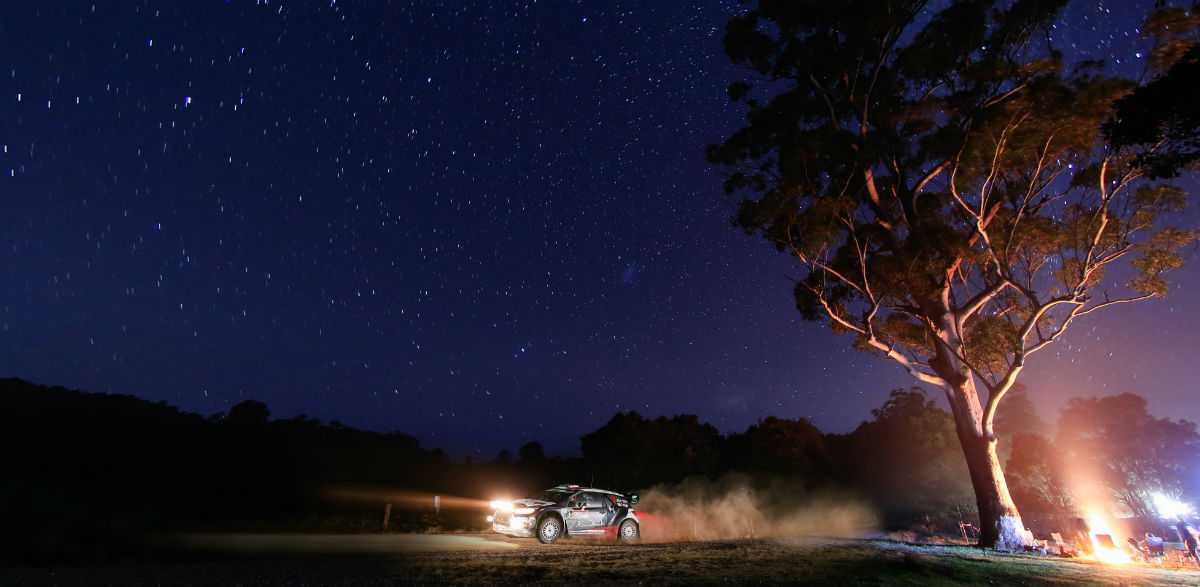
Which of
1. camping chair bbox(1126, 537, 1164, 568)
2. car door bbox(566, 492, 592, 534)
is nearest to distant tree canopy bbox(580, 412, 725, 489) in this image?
car door bbox(566, 492, 592, 534)

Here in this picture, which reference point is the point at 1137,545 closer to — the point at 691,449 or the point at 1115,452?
the point at 691,449

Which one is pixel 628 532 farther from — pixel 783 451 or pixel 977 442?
pixel 783 451

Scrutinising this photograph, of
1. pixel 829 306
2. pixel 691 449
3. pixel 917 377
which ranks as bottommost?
pixel 691 449

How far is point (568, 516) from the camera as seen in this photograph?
52.6 ft

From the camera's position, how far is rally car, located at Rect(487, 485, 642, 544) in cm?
1570

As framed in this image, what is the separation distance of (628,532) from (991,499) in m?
12.1

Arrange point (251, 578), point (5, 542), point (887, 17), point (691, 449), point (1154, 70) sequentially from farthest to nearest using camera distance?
point (691, 449), point (887, 17), point (1154, 70), point (5, 542), point (251, 578)

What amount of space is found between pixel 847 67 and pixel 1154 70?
990cm

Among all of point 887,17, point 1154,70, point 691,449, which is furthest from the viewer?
point 691,449

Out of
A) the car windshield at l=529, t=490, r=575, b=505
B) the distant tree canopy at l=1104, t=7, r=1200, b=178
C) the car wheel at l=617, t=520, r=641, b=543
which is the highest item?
the distant tree canopy at l=1104, t=7, r=1200, b=178

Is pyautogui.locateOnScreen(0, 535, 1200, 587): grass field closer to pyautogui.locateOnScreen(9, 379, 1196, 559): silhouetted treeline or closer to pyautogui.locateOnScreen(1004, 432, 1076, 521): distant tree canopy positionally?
pyautogui.locateOnScreen(9, 379, 1196, 559): silhouetted treeline

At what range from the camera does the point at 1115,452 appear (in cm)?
6388

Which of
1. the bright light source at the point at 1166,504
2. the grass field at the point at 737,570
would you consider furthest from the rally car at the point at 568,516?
the bright light source at the point at 1166,504

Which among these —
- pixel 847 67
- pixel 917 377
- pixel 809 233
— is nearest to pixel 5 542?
pixel 809 233
